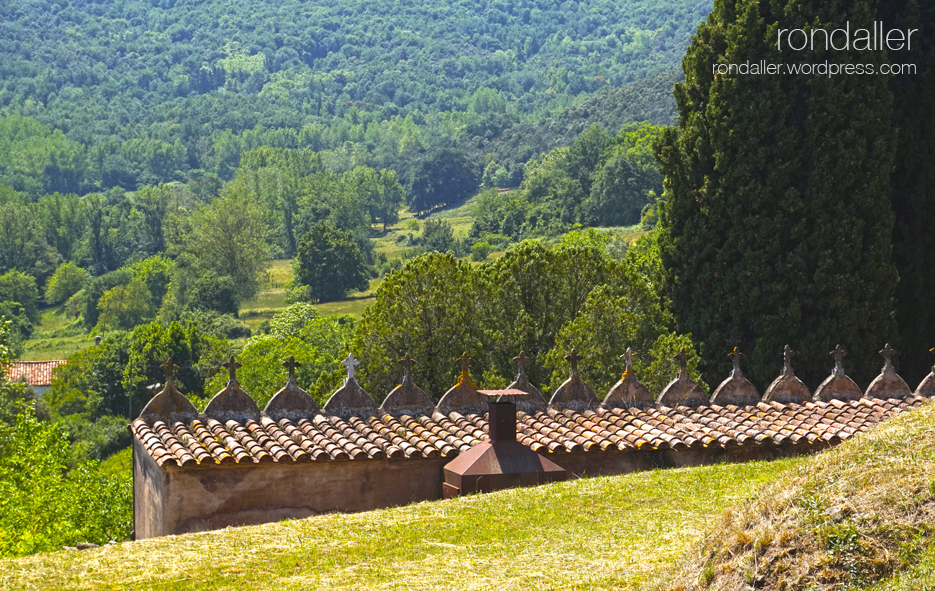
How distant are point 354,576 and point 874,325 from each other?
771 inches

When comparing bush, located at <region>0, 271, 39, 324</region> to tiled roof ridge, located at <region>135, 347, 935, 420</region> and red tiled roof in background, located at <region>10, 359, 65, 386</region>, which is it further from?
tiled roof ridge, located at <region>135, 347, 935, 420</region>

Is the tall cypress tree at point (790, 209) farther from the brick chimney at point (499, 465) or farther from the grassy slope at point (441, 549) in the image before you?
the grassy slope at point (441, 549)

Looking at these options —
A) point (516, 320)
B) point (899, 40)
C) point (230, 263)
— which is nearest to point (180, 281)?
point (230, 263)

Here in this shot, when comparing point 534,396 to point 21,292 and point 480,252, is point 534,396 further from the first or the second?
point 21,292

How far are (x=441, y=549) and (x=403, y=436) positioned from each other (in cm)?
590

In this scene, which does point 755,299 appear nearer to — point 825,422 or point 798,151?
point 798,151

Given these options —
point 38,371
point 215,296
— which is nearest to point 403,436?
point 38,371

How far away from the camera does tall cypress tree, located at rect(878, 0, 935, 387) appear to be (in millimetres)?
27062

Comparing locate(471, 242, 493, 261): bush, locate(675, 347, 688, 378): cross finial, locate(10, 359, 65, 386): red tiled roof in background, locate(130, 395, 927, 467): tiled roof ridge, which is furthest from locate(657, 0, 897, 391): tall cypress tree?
locate(471, 242, 493, 261): bush

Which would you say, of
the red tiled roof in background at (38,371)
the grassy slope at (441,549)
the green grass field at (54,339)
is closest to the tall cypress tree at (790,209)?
the grassy slope at (441,549)

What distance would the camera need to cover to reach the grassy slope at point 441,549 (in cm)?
934

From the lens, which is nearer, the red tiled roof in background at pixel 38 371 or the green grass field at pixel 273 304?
the red tiled roof in background at pixel 38 371

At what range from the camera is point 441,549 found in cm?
1059

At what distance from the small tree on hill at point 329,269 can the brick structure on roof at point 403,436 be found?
3858 inches
